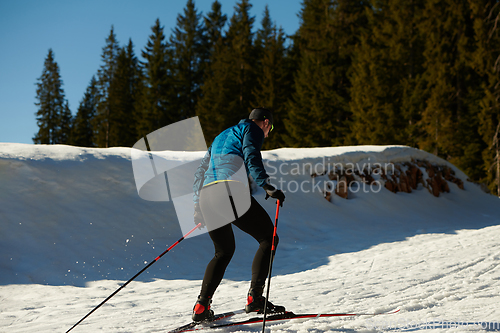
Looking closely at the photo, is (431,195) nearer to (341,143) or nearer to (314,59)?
(341,143)

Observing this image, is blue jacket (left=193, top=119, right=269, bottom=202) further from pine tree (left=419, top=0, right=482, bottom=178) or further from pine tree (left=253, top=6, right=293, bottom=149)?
pine tree (left=253, top=6, right=293, bottom=149)

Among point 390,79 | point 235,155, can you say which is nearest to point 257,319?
point 235,155

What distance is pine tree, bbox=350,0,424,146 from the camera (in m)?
19.8

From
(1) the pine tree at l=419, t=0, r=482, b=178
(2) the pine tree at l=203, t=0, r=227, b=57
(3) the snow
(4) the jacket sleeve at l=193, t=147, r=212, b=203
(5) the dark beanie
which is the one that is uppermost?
(2) the pine tree at l=203, t=0, r=227, b=57

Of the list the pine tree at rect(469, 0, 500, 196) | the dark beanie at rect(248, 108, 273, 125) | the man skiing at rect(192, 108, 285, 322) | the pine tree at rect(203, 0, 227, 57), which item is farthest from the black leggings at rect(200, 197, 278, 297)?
the pine tree at rect(203, 0, 227, 57)

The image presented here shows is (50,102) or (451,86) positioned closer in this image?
(451,86)

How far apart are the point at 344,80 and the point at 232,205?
2369 cm

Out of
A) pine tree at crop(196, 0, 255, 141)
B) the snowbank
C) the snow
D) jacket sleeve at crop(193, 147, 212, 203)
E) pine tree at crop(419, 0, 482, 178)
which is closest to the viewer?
jacket sleeve at crop(193, 147, 212, 203)

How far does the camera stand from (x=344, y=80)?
80.2 ft

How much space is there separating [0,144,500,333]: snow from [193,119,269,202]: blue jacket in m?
1.22

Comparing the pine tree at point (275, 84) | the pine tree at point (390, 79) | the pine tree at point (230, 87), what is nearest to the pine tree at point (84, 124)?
the pine tree at point (230, 87)

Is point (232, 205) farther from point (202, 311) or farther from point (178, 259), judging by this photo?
point (178, 259)

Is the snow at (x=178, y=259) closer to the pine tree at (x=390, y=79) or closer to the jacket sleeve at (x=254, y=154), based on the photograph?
the jacket sleeve at (x=254, y=154)

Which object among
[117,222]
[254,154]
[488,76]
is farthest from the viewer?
[488,76]
